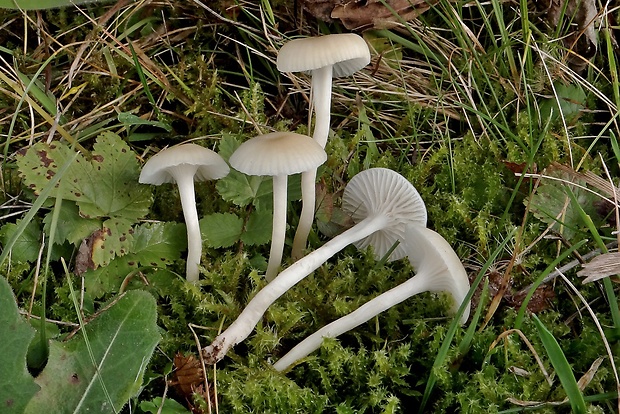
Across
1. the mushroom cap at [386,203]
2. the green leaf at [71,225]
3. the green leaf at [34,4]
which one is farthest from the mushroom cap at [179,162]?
the green leaf at [34,4]

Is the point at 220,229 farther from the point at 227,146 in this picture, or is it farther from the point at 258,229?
the point at 227,146

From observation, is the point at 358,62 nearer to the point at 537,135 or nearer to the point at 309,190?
the point at 309,190

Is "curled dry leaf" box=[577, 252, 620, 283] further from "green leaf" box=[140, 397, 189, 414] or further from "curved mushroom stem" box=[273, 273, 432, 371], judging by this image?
"green leaf" box=[140, 397, 189, 414]

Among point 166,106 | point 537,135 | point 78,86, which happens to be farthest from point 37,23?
point 537,135

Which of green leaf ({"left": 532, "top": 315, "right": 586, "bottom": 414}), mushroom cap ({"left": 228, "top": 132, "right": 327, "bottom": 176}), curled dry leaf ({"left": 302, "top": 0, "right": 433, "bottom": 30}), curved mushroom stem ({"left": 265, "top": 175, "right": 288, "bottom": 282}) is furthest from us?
curled dry leaf ({"left": 302, "top": 0, "right": 433, "bottom": 30})

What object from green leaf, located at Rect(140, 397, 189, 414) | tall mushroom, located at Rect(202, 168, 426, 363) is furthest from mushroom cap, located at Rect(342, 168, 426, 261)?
green leaf, located at Rect(140, 397, 189, 414)

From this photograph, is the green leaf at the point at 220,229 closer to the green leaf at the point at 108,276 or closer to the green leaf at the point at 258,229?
the green leaf at the point at 258,229

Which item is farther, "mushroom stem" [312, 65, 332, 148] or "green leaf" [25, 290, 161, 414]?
"mushroom stem" [312, 65, 332, 148]
